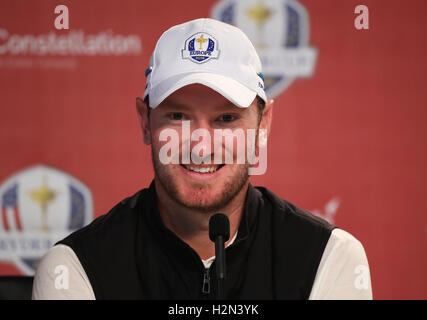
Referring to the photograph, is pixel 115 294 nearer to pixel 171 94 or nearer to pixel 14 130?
pixel 171 94

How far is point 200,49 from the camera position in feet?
3.94

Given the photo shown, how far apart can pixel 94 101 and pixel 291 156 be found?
0.72 meters

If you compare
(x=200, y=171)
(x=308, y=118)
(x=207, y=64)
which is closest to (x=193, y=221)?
(x=200, y=171)

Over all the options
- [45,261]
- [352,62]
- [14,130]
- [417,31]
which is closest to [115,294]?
[45,261]

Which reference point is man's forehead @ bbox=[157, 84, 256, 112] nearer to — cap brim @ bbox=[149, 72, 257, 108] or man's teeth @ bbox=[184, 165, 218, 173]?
cap brim @ bbox=[149, 72, 257, 108]

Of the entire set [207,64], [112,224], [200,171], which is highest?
[207,64]

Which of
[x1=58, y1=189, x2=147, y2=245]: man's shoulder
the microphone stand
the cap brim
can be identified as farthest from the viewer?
[x1=58, y1=189, x2=147, y2=245]: man's shoulder

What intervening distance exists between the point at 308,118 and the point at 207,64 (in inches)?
34.3

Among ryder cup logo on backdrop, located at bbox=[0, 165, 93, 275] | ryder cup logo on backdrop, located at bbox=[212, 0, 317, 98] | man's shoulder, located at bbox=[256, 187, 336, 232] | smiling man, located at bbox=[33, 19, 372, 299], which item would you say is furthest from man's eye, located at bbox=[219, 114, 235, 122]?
ryder cup logo on backdrop, located at bbox=[0, 165, 93, 275]

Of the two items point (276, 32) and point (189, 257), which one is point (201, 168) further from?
point (276, 32)

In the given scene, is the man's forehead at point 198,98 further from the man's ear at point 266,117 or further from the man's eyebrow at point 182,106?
the man's ear at point 266,117

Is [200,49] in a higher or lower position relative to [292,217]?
higher

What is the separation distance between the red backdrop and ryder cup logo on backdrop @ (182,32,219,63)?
0.80 meters

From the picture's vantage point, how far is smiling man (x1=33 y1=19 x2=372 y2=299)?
45.8 inches
